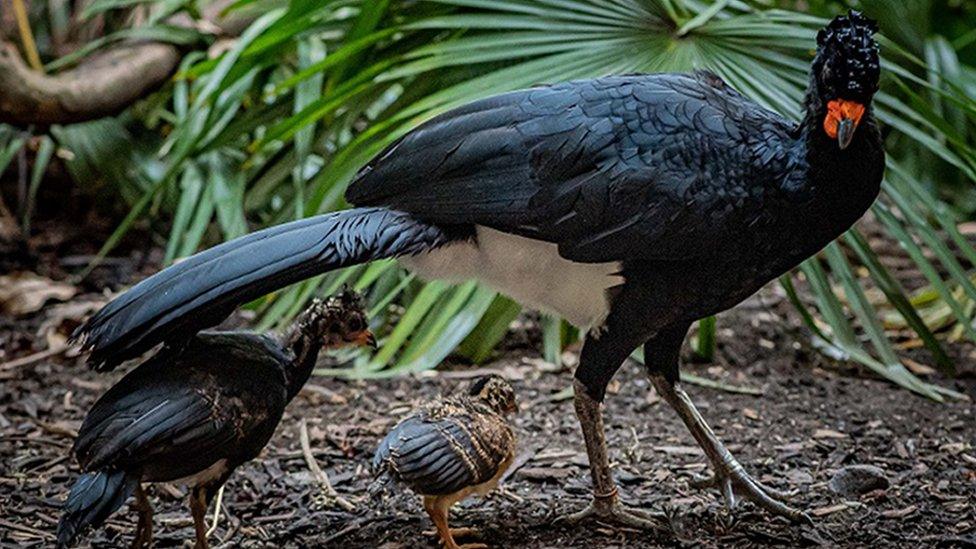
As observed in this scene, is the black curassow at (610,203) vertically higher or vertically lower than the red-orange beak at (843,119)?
lower

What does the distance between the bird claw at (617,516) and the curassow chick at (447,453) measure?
277 mm

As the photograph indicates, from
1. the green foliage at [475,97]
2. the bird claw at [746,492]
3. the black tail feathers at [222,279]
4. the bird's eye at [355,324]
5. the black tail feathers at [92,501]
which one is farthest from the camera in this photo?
the green foliage at [475,97]

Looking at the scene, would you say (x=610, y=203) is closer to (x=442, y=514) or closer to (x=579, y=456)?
(x=442, y=514)

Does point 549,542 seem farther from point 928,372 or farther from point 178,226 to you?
point 178,226

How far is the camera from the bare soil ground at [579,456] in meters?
3.54

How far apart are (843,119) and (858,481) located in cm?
123

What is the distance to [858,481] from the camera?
380 cm

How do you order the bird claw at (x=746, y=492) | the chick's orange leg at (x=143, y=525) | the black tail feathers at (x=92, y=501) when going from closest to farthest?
1. the black tail feathers at (x=92, y=501)
2. the chick's orange leg at (x=143, y=525)
3. the bird claw at (x=746, y=492)

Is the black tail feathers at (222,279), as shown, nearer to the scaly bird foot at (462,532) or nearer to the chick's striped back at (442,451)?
the chick's striped back at (442,451)

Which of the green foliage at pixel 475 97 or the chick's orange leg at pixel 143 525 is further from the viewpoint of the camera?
the green foliage at pixel 475 97

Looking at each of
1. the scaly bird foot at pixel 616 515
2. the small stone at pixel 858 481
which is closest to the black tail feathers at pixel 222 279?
the scaly bird foot at pixel 616 515

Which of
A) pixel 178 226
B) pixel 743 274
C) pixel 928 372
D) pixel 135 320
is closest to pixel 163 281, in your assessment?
pixel 135 320

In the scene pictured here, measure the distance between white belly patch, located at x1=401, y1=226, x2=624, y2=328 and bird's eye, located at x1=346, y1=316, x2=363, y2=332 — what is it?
251mm

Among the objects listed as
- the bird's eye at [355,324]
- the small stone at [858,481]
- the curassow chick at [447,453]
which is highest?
the small stone at [858,481]
